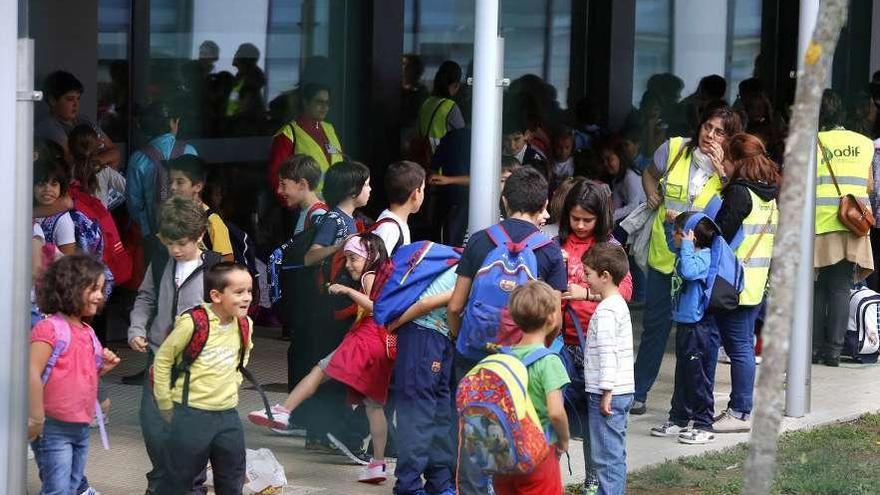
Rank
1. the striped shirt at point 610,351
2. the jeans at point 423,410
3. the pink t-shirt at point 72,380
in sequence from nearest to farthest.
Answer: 1. the pink t-shirt at point 72,380
2. the striped shirt at point 610,351
3. the jeans at point 423,410

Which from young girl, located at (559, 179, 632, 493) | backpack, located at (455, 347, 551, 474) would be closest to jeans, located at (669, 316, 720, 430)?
young girl, located at (559, 179, 632, 493)

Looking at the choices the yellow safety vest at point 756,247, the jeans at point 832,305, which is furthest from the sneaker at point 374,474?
the jeans at point 832,305

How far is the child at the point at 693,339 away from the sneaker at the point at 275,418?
1.93 metres

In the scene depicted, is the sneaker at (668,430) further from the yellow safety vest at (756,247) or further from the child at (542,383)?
the child at (542,383)

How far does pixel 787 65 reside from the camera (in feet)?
49.1

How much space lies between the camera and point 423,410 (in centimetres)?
673

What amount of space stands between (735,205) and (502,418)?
285 cm

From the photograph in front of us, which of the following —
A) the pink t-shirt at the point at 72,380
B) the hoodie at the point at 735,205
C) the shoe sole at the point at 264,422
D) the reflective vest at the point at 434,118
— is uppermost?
the reflective vest at the point at 434,118

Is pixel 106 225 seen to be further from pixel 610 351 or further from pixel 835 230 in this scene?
pixel 835 230

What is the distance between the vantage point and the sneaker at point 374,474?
722 centimetres

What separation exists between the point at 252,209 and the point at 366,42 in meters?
1.39

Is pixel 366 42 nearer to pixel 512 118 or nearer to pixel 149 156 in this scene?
pixel 512 118

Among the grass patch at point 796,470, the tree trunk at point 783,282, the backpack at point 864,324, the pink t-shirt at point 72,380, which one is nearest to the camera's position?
the tree trunk at point 783,282

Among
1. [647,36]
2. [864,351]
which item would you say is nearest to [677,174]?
[864,351]
